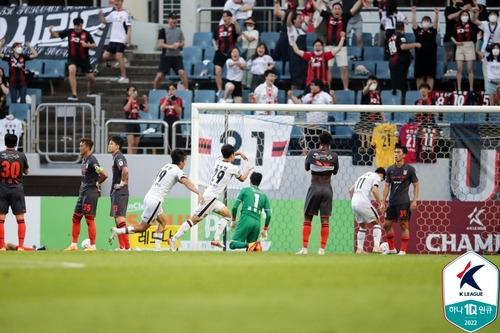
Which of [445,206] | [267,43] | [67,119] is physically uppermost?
[267,43]

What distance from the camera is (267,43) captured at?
2523 centimetres

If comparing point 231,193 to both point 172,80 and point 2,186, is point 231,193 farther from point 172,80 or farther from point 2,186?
point 172,80

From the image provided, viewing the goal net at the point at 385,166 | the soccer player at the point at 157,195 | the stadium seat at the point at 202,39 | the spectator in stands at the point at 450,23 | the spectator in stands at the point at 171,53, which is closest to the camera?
the soccer player at the point at 157,195

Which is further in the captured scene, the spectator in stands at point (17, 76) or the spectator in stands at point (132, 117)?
the spectator in stands at point (17, 76)

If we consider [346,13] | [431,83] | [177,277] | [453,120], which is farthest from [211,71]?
[177,277]

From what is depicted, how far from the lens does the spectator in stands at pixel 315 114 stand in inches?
798

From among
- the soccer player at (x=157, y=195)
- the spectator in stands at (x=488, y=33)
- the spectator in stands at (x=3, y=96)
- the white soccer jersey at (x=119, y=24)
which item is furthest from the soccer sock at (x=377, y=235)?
the white soccer jersey at (x=119, y=24)

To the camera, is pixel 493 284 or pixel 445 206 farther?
pixel 445 206

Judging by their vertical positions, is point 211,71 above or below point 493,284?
above

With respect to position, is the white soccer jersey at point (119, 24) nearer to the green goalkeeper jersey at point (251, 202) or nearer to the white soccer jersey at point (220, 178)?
the green goalkeeper jersey at point (251, 202)

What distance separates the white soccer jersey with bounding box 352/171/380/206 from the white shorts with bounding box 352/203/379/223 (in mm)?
53

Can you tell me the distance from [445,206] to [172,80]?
8.09 meters

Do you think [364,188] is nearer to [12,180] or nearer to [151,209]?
[151,209]

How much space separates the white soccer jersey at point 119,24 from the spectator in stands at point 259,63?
11.2 feet
